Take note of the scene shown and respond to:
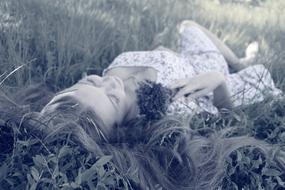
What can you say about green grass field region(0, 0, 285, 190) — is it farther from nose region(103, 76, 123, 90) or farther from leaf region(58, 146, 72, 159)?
nose region(103, 76, 123, 90)

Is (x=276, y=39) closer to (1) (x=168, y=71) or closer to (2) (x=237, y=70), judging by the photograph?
(2) (x=237, y=70)

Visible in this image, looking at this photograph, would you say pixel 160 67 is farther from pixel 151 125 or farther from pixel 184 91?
pixel 151 125

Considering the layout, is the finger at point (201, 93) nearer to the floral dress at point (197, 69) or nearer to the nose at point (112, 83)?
the floral dress at point (197, 69)

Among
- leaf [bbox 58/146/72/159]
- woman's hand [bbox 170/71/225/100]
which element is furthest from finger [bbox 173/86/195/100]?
leaf [bbox 58/146/72/159]

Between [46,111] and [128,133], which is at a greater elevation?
[46,111]

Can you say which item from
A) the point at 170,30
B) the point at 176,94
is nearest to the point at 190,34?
the point at 170,30

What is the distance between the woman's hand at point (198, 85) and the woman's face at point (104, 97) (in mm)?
310

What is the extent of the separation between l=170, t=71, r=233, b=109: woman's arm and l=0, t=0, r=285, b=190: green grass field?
0.66ft

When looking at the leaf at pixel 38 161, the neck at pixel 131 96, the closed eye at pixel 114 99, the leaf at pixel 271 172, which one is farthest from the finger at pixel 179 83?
the leaf at pixel 38 161

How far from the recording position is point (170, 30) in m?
3.59

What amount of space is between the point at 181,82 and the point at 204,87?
136mm

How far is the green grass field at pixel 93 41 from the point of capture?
71.4 inches

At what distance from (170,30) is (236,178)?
5.89ft

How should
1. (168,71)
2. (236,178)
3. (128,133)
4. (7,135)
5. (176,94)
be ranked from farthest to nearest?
(168,71), (176,94), (128,133), (236,178), (7,135)
